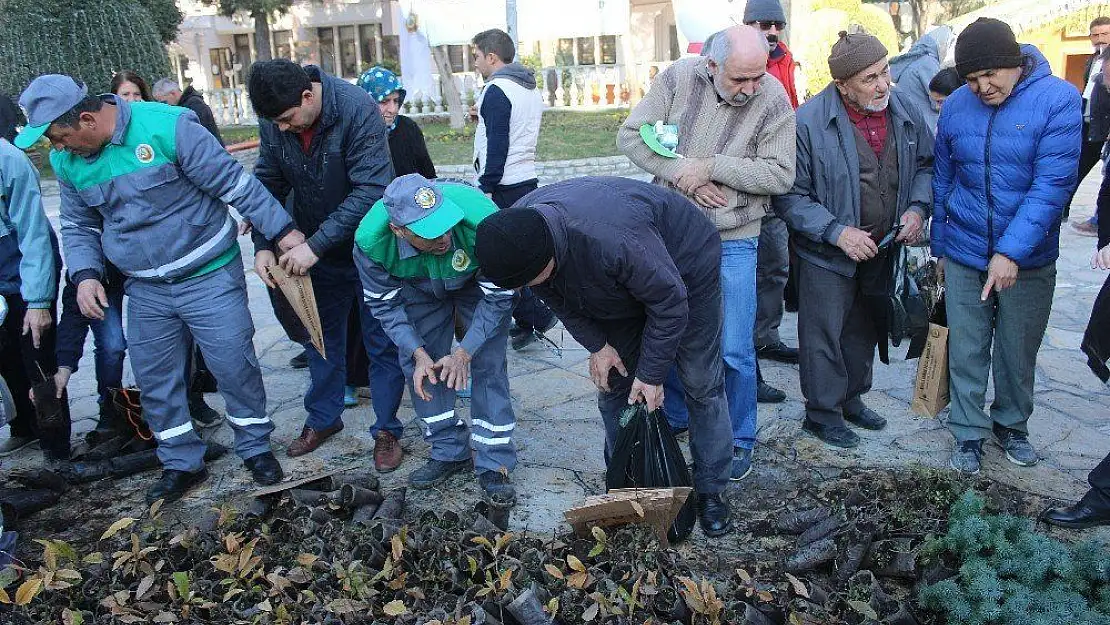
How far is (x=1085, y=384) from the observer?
5.05 m

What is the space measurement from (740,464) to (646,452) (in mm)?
910

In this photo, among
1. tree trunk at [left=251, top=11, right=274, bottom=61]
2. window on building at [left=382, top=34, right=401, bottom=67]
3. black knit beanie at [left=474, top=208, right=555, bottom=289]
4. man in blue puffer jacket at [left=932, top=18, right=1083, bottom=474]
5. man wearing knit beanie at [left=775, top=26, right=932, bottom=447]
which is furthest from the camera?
window on building at [left=382, top=34, right=401, bottom=67]

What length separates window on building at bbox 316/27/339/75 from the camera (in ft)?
102

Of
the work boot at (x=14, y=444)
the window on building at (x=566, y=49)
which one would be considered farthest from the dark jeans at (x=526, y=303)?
the window on building at (x=566, y=49)

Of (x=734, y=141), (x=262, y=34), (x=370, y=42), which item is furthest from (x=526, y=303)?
(x=370, y=42)

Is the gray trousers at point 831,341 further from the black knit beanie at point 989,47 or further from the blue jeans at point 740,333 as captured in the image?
the black knit beanie at point 989,47

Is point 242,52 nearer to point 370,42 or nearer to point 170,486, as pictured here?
point 370,42

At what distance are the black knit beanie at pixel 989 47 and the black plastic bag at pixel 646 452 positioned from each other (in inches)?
74.6

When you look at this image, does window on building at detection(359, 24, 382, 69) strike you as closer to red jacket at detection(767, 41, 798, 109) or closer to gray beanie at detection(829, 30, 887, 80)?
red jacket at detection(767, 41, 798, 109)

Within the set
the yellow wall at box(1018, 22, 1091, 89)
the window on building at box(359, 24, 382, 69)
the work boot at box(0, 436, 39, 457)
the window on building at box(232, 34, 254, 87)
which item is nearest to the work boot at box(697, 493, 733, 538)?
the work boot at box(0, 436, 39, 457)

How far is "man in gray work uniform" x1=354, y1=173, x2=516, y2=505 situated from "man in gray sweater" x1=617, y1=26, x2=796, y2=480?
34.9 inches

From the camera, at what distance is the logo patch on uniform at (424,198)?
3336 millimetres

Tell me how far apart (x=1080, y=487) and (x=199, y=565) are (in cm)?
369

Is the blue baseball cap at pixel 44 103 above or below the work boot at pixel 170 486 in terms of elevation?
above
